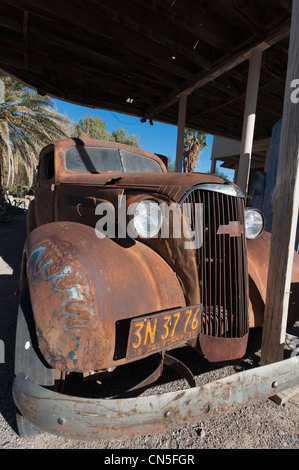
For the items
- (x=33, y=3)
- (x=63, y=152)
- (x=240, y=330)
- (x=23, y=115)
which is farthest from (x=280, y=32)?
(x=23, y=115)

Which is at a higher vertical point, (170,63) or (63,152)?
(170,63)

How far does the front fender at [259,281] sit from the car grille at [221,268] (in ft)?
1.13

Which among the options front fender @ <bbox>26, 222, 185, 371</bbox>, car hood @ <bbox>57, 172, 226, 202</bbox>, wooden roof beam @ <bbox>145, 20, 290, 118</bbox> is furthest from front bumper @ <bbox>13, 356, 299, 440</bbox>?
wooden roof beam @ <bbox>145, 20, 290, 118</bbox>

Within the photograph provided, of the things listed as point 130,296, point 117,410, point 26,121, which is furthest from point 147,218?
point 26,121

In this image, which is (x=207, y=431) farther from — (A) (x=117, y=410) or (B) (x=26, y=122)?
(B) (x=26, y=122)

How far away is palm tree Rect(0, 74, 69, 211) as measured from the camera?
9.65 meters

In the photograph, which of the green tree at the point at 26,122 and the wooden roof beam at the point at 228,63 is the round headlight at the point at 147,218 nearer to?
the wooden roof beam at the point at 228,63

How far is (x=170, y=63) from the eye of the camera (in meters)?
5.85

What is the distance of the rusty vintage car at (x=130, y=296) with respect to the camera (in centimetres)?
123

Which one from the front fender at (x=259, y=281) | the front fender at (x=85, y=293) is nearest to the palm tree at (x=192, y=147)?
the front fender at (x=259, y=281)

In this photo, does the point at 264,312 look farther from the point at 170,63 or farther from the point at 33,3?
the point at 170,63

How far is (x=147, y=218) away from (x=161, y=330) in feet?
2.23
